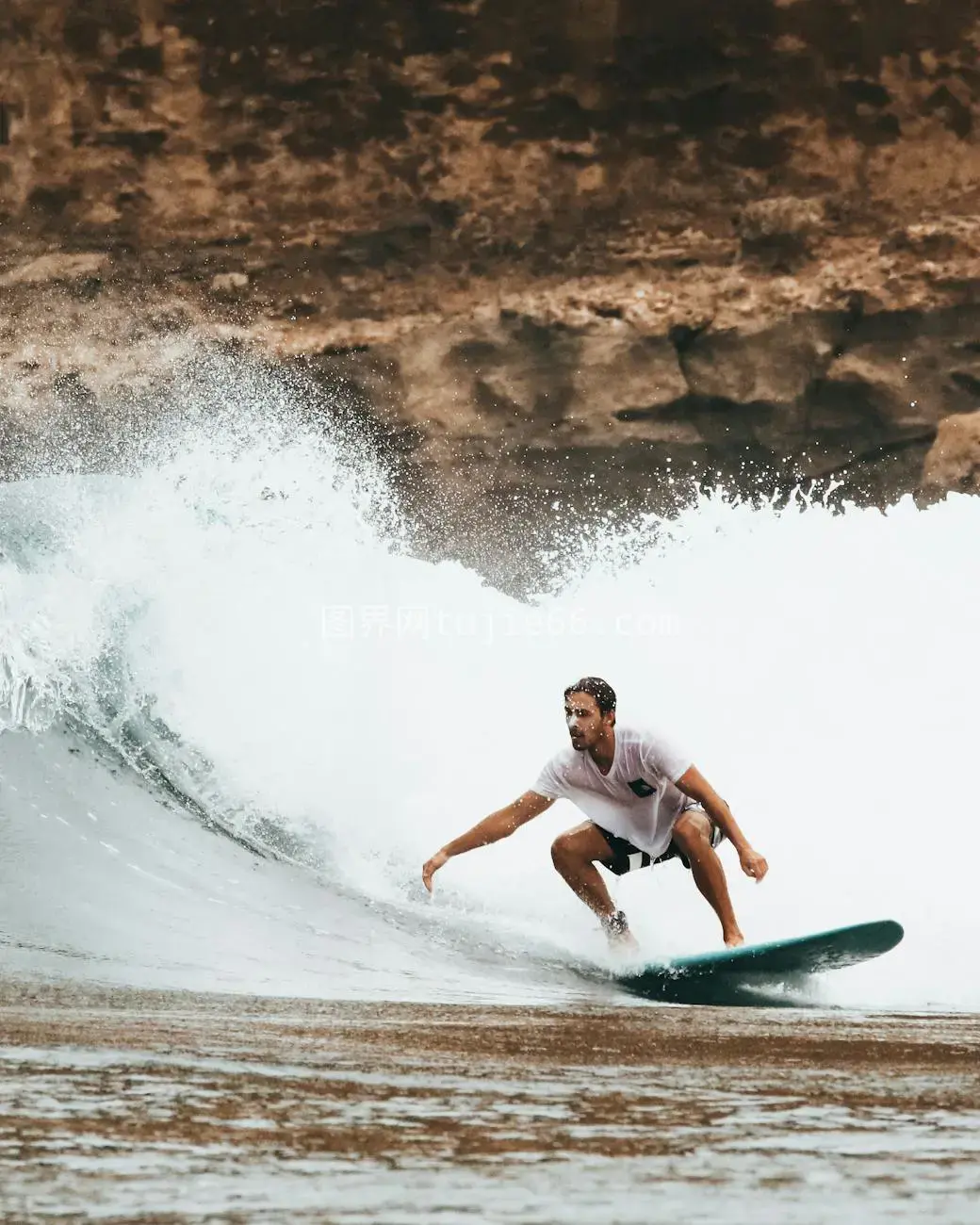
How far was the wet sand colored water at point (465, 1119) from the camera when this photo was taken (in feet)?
6.95

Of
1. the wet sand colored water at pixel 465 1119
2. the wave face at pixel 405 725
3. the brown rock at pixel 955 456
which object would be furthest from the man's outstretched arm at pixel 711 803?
the brown rock at pixel 955 456

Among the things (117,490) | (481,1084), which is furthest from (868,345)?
(481,1084)

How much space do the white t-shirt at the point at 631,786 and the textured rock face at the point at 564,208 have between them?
9661 millimetres

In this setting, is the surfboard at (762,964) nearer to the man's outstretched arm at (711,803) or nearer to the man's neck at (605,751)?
the man's outstretched arm at (711,803)

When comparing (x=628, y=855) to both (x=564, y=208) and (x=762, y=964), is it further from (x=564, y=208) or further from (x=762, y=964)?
(x=564, y=208)

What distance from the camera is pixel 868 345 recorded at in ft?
48.5

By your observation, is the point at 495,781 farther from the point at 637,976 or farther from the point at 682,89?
the point at 682,89

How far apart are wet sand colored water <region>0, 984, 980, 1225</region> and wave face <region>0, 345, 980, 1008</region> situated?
1.12 meters

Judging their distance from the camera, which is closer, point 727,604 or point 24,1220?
point 24,1220

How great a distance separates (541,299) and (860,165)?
2777 millimetres

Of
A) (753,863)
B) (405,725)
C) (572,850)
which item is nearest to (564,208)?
(405,725)

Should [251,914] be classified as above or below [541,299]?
below

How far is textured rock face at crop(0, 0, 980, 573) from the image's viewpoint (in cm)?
1456

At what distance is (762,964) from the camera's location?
497 centimetres
